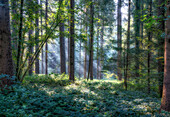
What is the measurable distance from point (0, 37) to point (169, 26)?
7295 millimetres

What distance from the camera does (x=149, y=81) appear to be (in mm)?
9352

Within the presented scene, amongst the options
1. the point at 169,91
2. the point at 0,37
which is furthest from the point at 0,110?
the point at 169,91

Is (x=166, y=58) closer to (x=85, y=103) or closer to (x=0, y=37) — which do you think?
(x=85, y=103)

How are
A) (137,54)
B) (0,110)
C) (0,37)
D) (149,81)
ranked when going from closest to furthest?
(0,110) → (0,37) → (149,81) → (137,54)

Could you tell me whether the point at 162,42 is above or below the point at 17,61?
above

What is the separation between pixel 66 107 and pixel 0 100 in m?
2.01

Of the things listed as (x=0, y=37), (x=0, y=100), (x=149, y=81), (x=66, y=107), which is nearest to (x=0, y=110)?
(x=0, y=100)

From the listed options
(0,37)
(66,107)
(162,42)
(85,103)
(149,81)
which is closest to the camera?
(66,107)

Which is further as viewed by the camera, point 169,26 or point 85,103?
point 169,26

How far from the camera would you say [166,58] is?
5.16 meters

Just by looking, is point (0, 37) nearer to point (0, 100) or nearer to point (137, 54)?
point (0, 100)

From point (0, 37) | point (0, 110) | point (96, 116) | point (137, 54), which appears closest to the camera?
point (0, 110)

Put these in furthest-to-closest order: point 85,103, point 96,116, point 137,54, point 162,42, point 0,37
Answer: point 137,54, point 162,42, point 0,37, point 85,103, point 96,116

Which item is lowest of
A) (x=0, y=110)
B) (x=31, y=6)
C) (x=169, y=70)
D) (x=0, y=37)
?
(x=0, y=110)
